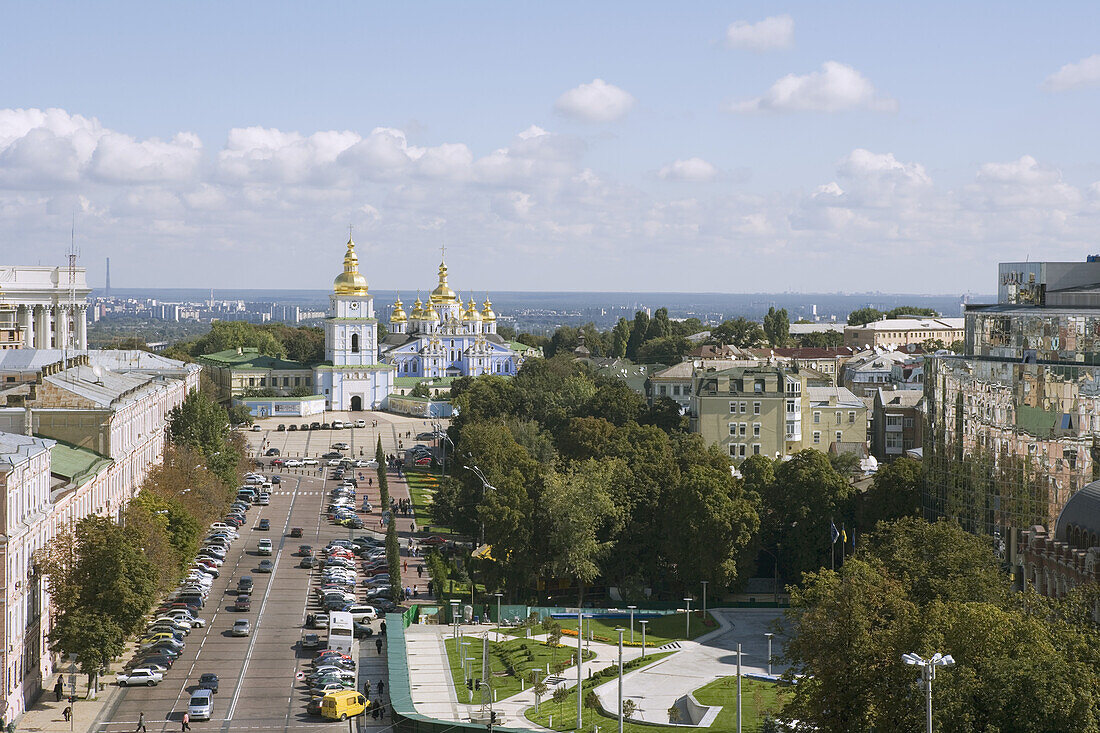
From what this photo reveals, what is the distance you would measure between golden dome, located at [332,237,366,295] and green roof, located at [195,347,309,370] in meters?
10.1

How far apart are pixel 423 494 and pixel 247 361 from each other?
2971 inches

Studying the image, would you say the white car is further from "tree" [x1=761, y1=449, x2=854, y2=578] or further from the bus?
"tree" [x1=761, y1=449, x2=854, y2=578]

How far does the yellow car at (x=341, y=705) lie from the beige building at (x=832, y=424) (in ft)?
202

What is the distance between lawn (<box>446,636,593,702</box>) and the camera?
5953cm

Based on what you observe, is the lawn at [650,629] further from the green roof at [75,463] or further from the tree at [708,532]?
the green roof at [75,463]

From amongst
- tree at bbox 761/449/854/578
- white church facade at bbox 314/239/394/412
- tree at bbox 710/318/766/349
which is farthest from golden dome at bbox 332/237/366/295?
tree at bbox 761/449/854/578

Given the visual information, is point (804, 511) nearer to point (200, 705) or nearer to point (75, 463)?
point (200, 705)

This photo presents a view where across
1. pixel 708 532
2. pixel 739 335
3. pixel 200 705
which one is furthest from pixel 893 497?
pixel 739 335

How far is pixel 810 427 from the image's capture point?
371 ft

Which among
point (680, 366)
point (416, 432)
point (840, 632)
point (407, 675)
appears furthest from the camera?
point (416, 432)

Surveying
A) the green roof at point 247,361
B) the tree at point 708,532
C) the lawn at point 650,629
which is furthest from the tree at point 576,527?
the green roof at point 247,361

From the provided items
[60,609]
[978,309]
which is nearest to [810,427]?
[978,309]

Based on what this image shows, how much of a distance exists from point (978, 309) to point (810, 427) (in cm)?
3681

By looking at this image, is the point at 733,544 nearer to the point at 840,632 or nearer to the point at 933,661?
the point at 840,632
